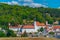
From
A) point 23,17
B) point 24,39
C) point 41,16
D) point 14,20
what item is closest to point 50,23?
point 41,16

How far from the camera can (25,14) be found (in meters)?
39.2

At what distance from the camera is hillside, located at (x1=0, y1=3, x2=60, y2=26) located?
1366 inches

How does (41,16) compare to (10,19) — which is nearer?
(10,19)

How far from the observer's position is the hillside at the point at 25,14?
114ft

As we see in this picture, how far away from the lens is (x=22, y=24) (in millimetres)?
36312

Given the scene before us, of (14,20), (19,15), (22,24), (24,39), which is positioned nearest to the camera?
(24,39)

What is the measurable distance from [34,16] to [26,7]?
4846 mm

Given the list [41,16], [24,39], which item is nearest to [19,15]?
[41,16]

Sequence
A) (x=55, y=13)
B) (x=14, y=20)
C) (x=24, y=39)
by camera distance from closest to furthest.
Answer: (x=24, y=39), (x=14, y=20), (x=55, y=13)

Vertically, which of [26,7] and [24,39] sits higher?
[26,7]

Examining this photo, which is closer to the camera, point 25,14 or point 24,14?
point 25,14

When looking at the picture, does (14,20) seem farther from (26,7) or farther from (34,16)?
(26,7)

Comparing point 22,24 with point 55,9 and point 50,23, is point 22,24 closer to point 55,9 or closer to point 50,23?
point 50,23

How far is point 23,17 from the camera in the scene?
3838cm
